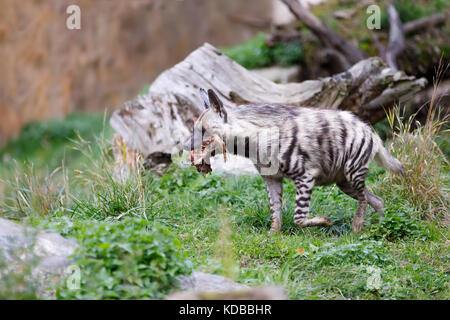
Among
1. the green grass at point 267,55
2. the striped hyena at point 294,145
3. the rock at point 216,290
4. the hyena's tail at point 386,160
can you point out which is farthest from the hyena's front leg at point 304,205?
the green grass at point 267,55

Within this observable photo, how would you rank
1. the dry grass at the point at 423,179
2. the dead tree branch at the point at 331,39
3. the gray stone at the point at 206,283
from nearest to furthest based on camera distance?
the gray stone at the point at 206,283
the dry grass at the point at 423,179
the dead tree branch at the point at 331,39

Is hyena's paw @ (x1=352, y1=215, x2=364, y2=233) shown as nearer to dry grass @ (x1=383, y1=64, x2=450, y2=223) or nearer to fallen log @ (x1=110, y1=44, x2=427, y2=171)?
dry grass @ (x1=383, y1=64, x2=450, y2=223)

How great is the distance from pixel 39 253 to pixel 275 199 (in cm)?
265

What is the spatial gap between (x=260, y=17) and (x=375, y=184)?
42.2 ft

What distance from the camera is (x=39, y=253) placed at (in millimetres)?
4227

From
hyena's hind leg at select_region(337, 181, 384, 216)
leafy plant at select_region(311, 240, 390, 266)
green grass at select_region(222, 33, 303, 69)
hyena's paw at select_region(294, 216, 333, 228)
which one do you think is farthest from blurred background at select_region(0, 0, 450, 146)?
leafy plant at select_region(311, 240, 390, 266)

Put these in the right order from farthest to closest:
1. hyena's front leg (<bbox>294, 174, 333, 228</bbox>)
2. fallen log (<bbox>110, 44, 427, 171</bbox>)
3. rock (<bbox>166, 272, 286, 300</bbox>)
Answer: fallen log (<bbox>110, 44, 427, 171</bbox>)
hyena's front leg (<bbox>294, 174, 333, 228</bbox>)
rock (<bbox>166, 272, 286, 300</bbox>)

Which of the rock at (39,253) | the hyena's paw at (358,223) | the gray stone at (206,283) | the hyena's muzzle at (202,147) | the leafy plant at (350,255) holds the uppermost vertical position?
the hyena's muzzle at (202,147)

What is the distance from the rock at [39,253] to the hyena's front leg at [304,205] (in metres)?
2.39

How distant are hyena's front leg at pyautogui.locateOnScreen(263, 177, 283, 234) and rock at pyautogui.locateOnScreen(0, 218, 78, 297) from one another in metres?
2.32

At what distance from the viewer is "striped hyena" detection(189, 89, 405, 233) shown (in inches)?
221

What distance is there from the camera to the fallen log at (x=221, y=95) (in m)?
7.87

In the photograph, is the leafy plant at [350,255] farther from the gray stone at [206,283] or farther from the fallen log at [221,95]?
the fallen log at [221,95]

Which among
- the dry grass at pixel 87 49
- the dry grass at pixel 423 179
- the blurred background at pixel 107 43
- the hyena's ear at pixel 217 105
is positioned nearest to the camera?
the hyena's ear at pixel 217 105
